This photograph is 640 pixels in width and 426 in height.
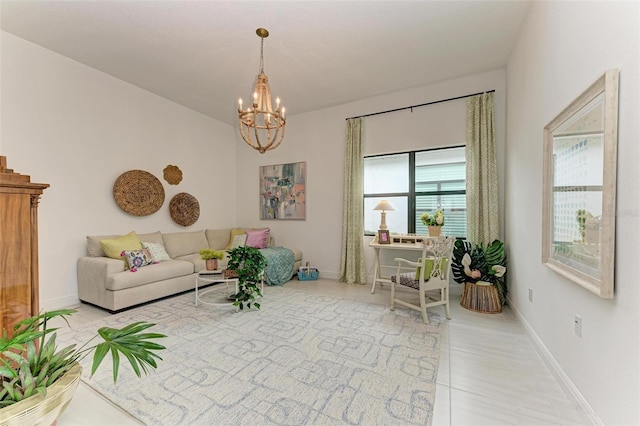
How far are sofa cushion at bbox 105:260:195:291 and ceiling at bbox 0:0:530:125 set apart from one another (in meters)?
2.67

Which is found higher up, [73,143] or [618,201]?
[73,143]

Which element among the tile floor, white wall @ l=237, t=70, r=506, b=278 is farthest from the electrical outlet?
white wall @ l=237, t=70, r=506, b=278

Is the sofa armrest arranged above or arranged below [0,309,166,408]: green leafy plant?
below

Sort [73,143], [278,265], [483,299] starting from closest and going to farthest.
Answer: [483,299] → [73,143] → [278,265]

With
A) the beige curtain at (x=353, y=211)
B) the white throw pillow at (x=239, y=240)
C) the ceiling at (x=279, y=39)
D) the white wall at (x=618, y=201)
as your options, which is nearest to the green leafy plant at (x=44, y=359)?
the white wall at (x=618, y=201)

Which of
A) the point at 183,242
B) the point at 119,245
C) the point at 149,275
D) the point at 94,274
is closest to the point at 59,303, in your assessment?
the point at 94,274

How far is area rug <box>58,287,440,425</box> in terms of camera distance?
1503 mm

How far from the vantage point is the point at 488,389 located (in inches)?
66.7

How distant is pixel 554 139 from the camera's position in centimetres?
191

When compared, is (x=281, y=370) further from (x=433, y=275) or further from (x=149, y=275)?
(x=149, y=275)

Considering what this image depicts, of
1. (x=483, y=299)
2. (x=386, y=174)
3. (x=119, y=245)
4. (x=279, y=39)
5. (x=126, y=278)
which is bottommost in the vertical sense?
(x=483, y=299)

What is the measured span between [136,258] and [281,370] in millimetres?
2615

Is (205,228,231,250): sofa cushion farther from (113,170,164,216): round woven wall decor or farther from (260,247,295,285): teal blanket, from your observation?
(260,247,295,285): teal blanket

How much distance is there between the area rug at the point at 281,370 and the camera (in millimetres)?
1503
